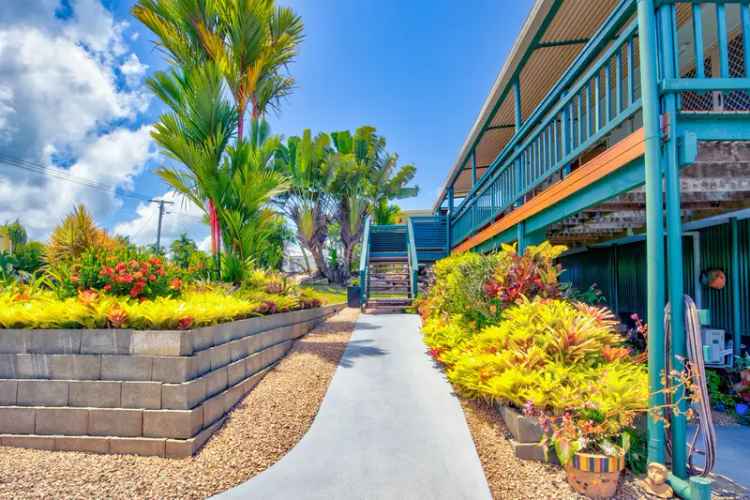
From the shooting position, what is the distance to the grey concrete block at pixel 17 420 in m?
2.80

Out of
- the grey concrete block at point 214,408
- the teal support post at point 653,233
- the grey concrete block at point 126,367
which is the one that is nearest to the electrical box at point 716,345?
the teal support post at point 653,233

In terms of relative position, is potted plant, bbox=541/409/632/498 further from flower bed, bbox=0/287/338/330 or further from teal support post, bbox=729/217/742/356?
teal support post, bbox=729/217/742/356

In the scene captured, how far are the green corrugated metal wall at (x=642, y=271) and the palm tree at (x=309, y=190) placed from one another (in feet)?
34.7

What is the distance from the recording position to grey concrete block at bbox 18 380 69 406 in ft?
9.20

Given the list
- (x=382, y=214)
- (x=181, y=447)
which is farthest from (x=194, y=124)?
(x=382, y=214)

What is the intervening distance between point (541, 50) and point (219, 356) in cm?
617

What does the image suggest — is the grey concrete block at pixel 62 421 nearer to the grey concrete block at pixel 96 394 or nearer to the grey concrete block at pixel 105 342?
the grey concrete block at pixel 96 394

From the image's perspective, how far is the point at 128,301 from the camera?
328 centimetres

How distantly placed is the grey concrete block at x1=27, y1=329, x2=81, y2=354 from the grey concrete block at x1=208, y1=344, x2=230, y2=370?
3.22 feet

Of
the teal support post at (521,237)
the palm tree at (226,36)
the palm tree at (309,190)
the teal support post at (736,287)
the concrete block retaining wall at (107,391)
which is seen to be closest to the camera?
the concrete block retaining wall at (107,391)

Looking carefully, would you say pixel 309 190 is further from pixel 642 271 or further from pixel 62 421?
pixel 62 421

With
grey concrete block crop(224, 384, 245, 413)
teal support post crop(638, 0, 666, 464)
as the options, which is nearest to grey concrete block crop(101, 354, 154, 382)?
grey concrete block crop(224, 384, 245, 413)

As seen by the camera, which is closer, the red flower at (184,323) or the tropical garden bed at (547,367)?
the tropical garden bed at (547,367)

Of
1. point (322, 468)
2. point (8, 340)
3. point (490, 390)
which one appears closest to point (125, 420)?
point (8, 340)
